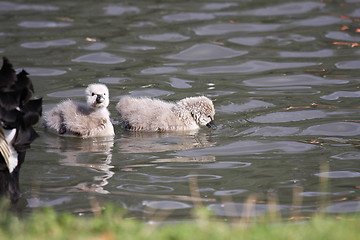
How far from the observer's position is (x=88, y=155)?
28.7 feet

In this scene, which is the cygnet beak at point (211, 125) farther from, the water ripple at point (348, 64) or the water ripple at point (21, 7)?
the water ripple at point (21, 7)

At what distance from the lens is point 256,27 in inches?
576

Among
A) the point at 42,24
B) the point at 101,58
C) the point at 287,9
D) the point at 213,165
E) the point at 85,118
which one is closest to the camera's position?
the point at 213,165

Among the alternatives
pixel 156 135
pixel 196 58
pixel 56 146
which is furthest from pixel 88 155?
pixel 196 58

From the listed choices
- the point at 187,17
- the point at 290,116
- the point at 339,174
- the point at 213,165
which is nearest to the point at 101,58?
the point at 187,17

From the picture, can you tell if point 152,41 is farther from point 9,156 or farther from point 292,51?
point 9,156

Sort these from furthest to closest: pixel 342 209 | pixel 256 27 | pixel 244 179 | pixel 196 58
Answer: pixel 256 27
pixel 196 58
pixel 244 179
pixel 342 209

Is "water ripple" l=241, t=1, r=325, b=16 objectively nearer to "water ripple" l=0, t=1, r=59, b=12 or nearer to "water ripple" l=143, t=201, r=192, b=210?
"water ripple" l=0, t=1, r=59, b=12

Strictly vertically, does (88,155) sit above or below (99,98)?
below

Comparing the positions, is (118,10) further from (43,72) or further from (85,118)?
(85,118)

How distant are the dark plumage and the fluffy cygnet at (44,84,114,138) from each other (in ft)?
8.65

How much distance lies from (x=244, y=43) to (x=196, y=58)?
3.91 ft

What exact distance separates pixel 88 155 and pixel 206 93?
120 inches

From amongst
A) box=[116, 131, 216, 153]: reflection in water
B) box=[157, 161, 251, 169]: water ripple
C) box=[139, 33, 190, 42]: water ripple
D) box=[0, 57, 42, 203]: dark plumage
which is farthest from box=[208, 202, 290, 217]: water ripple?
box=[139, 33, 190, 42]: water ripple
